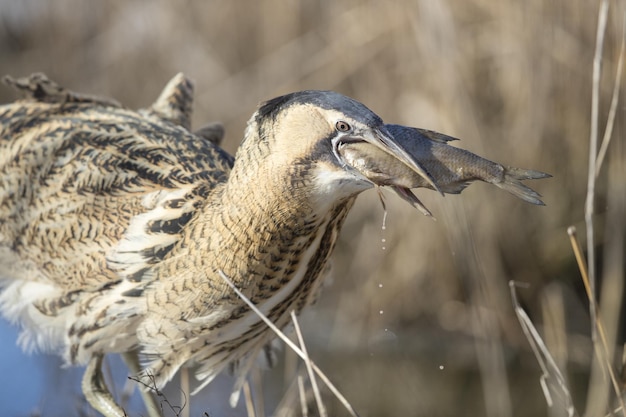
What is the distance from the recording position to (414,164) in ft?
6.84

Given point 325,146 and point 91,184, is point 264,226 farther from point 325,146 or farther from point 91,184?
point 91,184

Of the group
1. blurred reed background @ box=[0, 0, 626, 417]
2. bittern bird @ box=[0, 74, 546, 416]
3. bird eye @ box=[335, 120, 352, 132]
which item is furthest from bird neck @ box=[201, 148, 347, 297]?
blurred reed background @ box=[0, 0, 626, 417]

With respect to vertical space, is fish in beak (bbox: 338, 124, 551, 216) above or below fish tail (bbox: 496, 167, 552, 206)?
above

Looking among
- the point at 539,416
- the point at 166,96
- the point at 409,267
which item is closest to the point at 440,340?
the point at 409,267

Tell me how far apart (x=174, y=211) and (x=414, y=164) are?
891 mm

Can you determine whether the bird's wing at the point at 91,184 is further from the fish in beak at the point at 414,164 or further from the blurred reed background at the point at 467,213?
the blurred reed background at the point at 467,213

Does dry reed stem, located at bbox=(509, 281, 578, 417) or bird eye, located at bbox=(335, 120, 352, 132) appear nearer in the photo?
bird eye, located at bbox=(335, 120, 352, 132)

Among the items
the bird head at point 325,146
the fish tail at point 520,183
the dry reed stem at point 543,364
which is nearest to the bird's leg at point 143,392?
the bird head at point 325,146

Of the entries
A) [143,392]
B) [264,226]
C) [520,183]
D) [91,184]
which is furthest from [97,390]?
[520,183]

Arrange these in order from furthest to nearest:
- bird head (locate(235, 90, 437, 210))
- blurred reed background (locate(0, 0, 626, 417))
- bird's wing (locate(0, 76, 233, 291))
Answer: blurred reed background (locate(0, 0, 626, 417)) → bird's wing (locate(0, 76, 233, 291)) → bird head (locate(235, 90, 437, 210))

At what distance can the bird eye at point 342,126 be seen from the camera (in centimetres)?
220

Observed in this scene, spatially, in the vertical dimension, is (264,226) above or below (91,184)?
below

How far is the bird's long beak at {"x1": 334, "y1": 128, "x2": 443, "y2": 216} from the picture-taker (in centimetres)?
212

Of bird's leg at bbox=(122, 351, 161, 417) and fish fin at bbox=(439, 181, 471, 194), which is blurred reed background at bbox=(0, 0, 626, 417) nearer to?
bird's leg at bbox=(122, 351, 161, 417)
